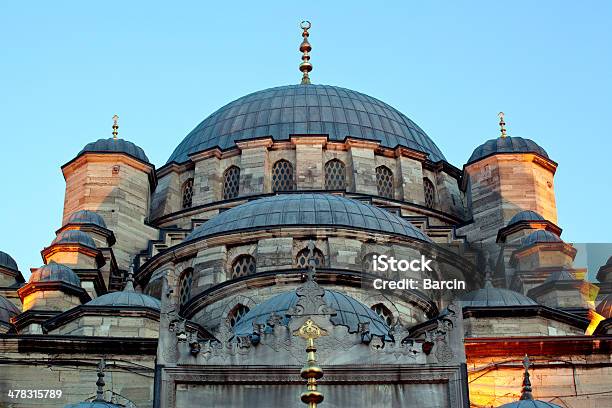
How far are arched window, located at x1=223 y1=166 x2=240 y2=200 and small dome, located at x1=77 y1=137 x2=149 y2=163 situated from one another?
261cm

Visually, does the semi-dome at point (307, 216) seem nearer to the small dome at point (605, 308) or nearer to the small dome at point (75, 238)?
the small dome at point (75, 238)

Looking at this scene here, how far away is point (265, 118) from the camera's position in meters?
46.8

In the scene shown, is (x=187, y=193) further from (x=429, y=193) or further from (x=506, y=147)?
(x=506, y=147)

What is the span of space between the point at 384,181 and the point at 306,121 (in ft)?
12.0

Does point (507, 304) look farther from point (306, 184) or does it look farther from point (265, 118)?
point (265, 118)

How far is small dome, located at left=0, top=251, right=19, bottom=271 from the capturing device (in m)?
43.6

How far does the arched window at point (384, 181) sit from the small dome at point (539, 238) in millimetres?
7485

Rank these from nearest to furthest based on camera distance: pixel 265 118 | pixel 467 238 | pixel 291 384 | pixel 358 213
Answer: pixel 291 384
pixel 358 213
pixel 467 238
pixel 265 118

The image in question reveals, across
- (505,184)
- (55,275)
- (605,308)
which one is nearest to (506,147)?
(505,184)

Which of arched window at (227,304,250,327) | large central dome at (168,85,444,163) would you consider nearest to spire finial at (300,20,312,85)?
large central dome at (168,85,444,163)

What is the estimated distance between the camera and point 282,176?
43.8 metres

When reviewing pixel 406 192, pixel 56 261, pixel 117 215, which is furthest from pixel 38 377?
pixel 406 192

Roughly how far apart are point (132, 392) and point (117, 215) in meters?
14.5

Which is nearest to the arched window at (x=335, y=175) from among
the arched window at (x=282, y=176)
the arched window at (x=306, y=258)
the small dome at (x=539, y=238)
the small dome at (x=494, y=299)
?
the arched window at (x=282, y=176)
